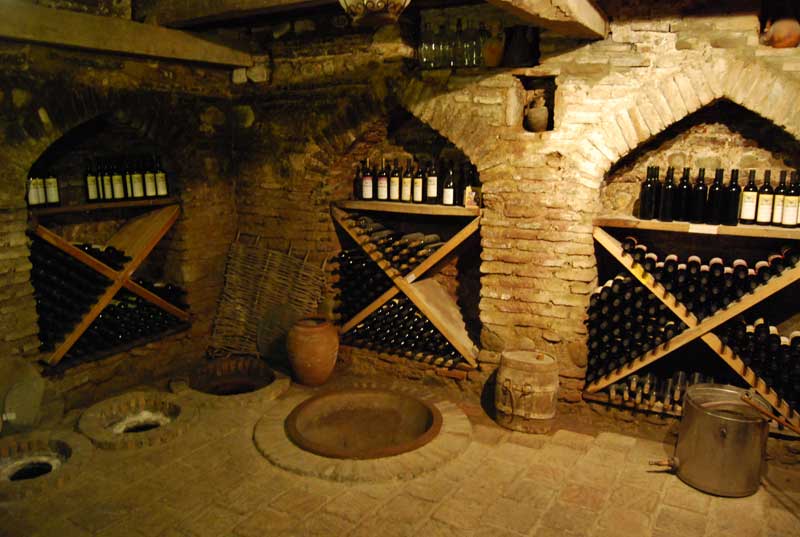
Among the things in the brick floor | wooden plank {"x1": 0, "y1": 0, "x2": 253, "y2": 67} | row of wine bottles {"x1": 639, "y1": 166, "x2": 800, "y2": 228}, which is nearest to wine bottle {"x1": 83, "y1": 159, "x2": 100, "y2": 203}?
wooden plank {"x1": 0, "y1": 0, "x2": 253, "y2": 67}

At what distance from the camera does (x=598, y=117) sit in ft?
14.4

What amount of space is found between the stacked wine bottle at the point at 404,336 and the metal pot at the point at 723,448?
1.93 m

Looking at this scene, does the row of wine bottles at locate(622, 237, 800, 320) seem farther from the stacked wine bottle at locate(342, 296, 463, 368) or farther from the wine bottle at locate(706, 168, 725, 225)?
the stacked wine bottle at locate(342, 296, 463, 368)

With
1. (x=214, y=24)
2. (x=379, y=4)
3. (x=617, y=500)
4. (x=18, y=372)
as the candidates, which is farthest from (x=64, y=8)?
(x=617, y=500)

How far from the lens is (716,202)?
4305mm

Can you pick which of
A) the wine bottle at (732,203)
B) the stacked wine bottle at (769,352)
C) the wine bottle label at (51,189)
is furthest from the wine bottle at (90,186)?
the stacked wine bottle at (769,352)

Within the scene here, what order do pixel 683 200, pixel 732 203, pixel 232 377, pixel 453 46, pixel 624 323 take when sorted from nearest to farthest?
pixel 732 203, pixel 683 200, pixel 624 323, pixel 453 46, pixel 232 377

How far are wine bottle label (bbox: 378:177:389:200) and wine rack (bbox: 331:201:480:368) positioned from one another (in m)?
0.12

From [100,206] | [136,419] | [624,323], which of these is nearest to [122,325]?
[136,419]

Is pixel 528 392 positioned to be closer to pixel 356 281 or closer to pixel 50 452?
pixel 356 281

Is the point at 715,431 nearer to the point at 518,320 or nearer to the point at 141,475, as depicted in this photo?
the point at 518,320

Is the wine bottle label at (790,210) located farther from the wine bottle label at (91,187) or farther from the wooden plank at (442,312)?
the wine bottle label at (91,187)

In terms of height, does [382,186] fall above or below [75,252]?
above

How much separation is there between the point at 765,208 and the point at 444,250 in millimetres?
2345
